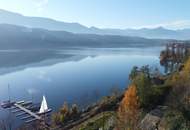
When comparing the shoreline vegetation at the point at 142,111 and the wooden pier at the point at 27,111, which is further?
the wooden pier at the point at 27,111

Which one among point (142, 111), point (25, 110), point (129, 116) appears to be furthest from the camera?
point (25, 110)

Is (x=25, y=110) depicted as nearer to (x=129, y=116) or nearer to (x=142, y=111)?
(x=142, y=111)

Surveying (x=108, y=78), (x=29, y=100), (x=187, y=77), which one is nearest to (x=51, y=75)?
(x=108, y=78)

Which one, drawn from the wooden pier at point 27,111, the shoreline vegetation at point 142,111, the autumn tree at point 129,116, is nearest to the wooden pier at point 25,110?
the wooden pier at point 27,111

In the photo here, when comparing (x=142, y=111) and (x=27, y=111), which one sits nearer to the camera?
(x=142, y=111)

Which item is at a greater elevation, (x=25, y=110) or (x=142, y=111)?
(x=142, y=111)

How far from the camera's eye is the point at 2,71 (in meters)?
115

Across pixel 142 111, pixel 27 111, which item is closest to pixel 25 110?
pixel 27 111

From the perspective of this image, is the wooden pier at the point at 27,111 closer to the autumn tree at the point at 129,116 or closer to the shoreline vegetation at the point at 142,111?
the shoreline vegetation at the point at 142,111

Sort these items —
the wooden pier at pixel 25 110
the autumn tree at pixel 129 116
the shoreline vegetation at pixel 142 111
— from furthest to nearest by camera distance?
the wooden pier at pixel 25 110 < the autumn tree at pixel 129 116 < the shoreline vegetation at pixel 142 111

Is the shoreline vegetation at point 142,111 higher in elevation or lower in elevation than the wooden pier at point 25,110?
higher

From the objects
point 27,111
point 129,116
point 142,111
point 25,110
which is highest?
point 129,116

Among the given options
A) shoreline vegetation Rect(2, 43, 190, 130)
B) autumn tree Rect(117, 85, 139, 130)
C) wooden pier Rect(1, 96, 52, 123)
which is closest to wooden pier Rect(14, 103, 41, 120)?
wooden pier Rect(1, 96, 52, 123)

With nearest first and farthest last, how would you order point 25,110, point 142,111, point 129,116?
point 129,116, point 142,111, point 25,110
